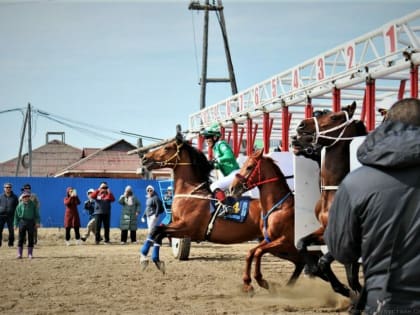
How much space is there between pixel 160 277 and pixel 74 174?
34.9 m

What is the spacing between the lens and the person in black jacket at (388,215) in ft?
9.73

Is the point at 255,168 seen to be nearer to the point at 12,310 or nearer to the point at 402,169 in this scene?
the point at 12,310

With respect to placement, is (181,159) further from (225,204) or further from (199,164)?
(225,204)

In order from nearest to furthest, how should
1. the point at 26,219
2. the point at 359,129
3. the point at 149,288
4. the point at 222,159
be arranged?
the point at 359,129
the point at 149,288
the point at 222,159
the point at 26,219

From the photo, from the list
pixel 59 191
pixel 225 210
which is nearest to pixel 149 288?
pixel 225 210

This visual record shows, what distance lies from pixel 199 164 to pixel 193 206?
82cm

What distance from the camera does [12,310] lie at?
818 centimetres

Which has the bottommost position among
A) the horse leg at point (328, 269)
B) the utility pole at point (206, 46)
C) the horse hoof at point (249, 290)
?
the horse hoof at point (249, 290)

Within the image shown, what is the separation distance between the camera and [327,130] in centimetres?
823

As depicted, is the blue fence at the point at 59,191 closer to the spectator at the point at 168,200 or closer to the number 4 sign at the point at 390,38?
the spectator at the point at 168,200

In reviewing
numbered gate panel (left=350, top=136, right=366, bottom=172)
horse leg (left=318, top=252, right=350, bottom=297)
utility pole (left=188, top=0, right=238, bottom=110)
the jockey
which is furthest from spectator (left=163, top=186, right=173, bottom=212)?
utility pole (left=188, top=0, right=238, bottom=110)

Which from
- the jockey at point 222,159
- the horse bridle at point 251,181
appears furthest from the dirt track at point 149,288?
the jockey at point 222,159

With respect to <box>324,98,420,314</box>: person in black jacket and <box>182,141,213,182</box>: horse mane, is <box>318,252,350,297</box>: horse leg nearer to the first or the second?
<box>182,141,213,182</box>: horse mane

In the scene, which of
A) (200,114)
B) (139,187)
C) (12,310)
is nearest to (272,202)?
(12,310)
